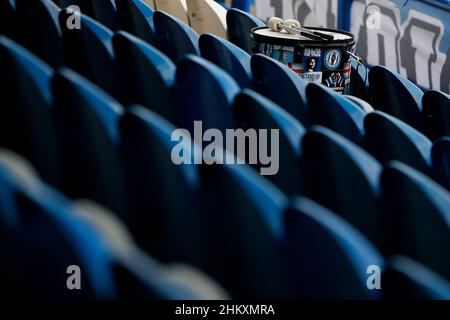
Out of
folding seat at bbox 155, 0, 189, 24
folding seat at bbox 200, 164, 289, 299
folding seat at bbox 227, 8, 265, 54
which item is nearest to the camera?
folding seat at bbox 200, 164, 289, 299

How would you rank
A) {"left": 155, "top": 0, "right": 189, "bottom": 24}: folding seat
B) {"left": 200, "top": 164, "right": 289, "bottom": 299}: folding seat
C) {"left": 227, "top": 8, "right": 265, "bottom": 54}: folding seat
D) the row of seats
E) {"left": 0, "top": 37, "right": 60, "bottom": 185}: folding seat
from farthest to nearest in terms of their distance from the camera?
1. {"left": 155, "top": 0, "right": 189, "bottom": 24}: folding seat
2. {"left": 227, "top": 8, "right": 265, "bottom": 54}: folding seat
3. {"left": 0, "top": 37, "right": 60, "bottom": 185}: folding seat
4. {"left": 200, "top": 164, "right": 289, "bottom": 299}: folding seat
5. the row of seats

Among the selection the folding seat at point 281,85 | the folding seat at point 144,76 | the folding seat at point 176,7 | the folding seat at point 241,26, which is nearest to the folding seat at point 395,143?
the folding seat at point 281,85

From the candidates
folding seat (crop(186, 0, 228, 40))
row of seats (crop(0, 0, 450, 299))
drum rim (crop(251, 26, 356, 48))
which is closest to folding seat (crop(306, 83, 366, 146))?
row of seats (crop(0, 0, 450, 299))

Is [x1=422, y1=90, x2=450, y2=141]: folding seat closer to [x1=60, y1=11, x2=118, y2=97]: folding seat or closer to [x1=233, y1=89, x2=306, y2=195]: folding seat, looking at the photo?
[x1=233, y1=89, x2=306, y2=195]: folding seat

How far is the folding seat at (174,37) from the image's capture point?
5.41 feet

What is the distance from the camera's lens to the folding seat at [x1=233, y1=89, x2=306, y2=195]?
1.09 meters

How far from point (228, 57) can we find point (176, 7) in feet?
3.01

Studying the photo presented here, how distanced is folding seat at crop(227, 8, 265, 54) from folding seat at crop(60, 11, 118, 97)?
89 centimetres

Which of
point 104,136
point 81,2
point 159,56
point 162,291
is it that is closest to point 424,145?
point 159,56

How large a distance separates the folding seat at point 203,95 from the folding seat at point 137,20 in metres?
0.56

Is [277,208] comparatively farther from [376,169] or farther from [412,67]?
[412,67]

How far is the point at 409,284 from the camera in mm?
780

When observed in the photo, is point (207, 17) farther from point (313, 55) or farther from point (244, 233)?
point (244, 233)

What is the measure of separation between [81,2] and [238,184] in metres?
1.25
